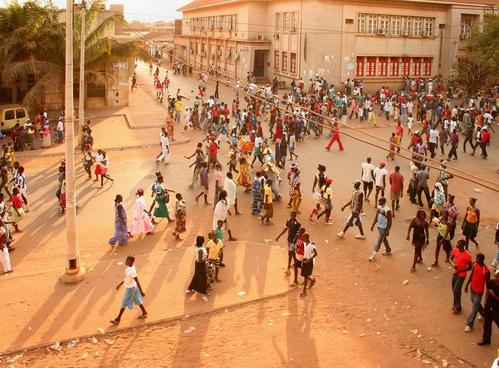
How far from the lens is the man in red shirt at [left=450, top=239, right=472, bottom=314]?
9070 millimetres

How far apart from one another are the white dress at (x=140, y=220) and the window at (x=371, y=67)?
95.7 ft

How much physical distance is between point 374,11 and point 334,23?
3.45m

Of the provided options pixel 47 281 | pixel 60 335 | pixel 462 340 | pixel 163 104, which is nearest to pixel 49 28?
pixel 163 104

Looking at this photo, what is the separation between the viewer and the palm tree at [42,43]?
25312 millimetres

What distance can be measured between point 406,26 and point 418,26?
4.43ft

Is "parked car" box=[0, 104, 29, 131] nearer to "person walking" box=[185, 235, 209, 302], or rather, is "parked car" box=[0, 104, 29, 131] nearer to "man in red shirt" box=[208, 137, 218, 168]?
"man in red shirt" box=[208, 137, 218, 168]

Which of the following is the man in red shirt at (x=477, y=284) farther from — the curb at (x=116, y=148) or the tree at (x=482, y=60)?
the tree at (x=482, y=60)

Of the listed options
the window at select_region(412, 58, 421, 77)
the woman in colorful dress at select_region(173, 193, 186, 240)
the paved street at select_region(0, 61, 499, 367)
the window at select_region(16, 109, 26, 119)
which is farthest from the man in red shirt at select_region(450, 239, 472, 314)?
the window at select_region(412, 58, 421, 77)

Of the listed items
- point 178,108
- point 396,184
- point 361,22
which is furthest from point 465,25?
point 396,184

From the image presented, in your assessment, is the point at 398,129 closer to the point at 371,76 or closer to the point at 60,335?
the point at 60,335

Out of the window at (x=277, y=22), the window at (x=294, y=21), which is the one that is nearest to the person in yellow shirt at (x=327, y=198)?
the window at (x=294, y=21)

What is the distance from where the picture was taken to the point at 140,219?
40.2 ft

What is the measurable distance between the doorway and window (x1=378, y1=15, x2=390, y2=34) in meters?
9.19

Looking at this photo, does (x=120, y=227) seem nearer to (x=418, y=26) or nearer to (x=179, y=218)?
(x=179, y=218)
